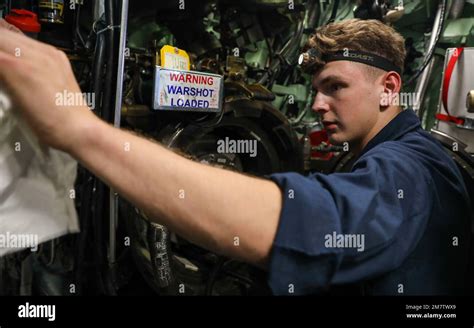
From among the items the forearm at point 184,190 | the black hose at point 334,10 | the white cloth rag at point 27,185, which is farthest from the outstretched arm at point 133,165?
the black hose at point 334,10

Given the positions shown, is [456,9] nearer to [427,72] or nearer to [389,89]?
[427,72]

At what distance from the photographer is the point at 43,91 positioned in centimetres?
53

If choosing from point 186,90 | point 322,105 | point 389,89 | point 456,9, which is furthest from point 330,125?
point 456,9

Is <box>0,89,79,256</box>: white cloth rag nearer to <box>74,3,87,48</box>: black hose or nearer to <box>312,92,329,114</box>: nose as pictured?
<box>74,3,87,48</box>: black hose

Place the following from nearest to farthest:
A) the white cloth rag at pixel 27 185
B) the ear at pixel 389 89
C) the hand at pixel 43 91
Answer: the hand at pixel 43 91 < the white cloth rag at pixel 27 185 < the ear at pixel 389 89

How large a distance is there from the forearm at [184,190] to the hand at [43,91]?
20 millimetres

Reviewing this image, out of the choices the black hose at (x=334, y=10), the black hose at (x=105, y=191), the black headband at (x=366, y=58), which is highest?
the black hose at (x=334, y=10)

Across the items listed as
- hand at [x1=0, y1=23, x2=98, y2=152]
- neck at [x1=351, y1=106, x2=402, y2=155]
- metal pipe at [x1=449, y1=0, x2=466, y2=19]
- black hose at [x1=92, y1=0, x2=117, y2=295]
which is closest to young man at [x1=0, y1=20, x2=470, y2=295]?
hand at [x1=0, y1=23, x2=98, y2=152]

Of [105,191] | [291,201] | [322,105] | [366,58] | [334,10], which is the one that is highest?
[334,10]

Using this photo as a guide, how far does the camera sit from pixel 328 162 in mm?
1355

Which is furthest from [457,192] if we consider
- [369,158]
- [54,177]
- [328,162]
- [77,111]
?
[54,177]

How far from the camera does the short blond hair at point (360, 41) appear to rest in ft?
3.18

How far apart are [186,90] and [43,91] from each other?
0.54 meters

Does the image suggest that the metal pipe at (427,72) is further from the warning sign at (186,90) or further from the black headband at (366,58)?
the warning sign at (186,90)
